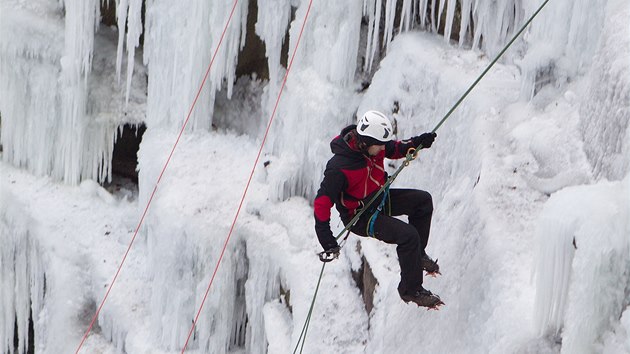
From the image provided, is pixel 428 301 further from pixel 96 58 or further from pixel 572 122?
pixel 96 58

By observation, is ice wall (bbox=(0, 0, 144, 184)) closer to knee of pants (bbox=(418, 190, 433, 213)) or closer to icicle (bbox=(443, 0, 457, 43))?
icicle (bbox=(443, 0, 457, 43))

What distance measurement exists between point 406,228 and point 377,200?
1.03ft

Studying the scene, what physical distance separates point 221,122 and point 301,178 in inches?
98.3

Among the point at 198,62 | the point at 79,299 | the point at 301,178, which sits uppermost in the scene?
the point at 198,62

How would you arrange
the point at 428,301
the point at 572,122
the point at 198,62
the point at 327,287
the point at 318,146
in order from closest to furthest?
the point at 428,301 → the point at 572,122 → the point at 327,287 → the point at 318,146 → the point at 198,62

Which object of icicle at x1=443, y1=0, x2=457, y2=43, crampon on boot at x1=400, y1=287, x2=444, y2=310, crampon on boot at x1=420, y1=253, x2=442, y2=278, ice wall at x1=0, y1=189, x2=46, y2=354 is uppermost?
icicle at x1=443, y1=0, x2=457, y2=43

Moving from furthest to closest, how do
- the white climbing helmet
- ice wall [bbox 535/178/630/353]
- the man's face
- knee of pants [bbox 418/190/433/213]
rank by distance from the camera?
knee of pants [bbox 418/190/433/213] → the man's face → the white climbing helmet → ice wall [bbox 535/178/630/353]

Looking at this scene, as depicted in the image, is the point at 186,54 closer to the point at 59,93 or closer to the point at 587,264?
the point at 59,93

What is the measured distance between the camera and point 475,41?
7.81 m

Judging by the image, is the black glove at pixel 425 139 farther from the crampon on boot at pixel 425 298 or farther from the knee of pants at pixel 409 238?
the crampon on boot at pixel 425 298

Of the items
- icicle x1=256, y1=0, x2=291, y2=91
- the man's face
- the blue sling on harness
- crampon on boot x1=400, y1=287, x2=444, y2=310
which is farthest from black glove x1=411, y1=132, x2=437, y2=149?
icicle x1=256, y1=0, x2=291, y2=91

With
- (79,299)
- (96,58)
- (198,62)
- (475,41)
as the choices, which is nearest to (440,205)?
(475,41)

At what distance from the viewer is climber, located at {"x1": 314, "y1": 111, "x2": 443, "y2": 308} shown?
5.11 metres

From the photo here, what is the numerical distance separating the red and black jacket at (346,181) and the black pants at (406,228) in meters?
0.10
